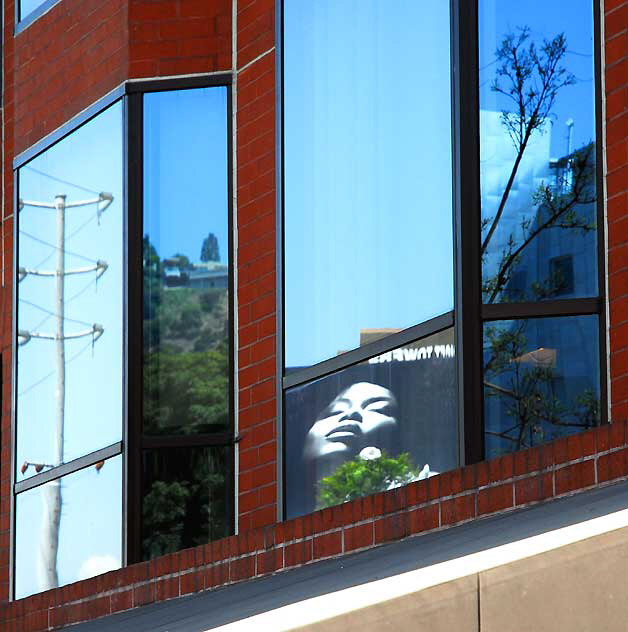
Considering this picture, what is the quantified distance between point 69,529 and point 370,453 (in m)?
3.45

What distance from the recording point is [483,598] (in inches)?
164

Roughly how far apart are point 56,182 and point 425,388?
15.3 feet

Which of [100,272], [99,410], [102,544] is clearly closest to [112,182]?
[100,272]

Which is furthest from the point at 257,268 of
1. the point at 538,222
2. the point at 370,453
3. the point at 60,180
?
the point at 538,222

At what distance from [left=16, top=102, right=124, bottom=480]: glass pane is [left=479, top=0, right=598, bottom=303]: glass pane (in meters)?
3.46

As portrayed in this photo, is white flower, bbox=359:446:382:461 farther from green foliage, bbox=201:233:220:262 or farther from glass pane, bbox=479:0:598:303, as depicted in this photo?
green foliage, bbox=201:233:220:262

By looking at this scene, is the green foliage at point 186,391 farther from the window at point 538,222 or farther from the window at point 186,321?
the window at point 538,222

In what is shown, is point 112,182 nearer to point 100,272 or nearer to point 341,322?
point 100,272

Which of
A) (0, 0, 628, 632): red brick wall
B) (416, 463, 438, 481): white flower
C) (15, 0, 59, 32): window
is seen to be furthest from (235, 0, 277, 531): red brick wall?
(15, 0, 59, 32): window

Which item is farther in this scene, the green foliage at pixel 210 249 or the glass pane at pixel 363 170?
the green foliage at pixel 210 249

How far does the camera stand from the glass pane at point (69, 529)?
10.3 m

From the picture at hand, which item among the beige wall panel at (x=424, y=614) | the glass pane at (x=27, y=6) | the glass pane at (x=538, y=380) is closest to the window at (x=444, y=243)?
the glass pane at (x=538, y=380)

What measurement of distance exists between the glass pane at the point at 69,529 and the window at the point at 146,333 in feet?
0.06

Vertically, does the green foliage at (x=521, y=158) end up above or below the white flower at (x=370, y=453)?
above
